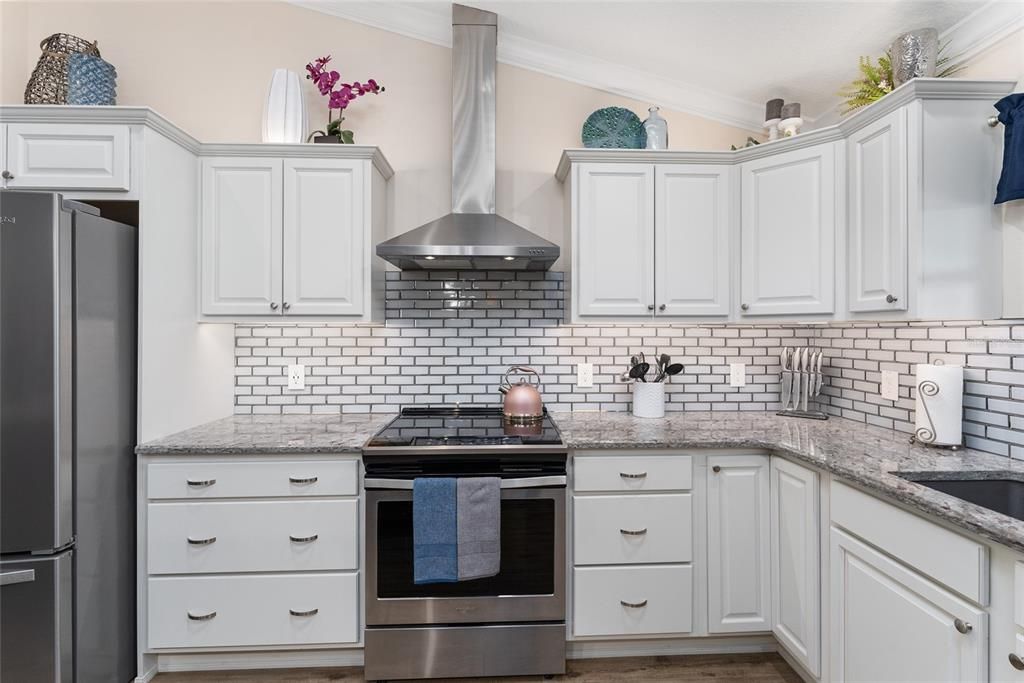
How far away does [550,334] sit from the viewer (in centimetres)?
288

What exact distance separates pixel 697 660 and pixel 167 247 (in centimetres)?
281

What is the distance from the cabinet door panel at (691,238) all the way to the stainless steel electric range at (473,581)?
3.29 feet

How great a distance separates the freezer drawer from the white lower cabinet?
102 inches

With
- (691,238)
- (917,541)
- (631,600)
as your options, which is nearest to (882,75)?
(691,238)

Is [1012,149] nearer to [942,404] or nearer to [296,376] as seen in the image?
[942,404]

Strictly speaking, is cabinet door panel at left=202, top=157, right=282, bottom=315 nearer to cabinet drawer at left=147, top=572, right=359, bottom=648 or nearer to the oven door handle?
the oven door handle

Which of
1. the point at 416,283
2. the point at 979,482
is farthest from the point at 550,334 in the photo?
the point at 979,482

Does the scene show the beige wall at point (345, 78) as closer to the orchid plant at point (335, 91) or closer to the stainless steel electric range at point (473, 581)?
the orchid plant at point (335, 91)

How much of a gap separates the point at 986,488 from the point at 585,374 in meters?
1.66

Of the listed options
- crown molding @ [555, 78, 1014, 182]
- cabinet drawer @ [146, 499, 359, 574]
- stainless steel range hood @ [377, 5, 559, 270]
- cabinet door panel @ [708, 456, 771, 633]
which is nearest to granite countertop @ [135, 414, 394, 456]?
cabinet drawer @ [146, 499, 359, 574]

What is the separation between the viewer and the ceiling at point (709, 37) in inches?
81.3

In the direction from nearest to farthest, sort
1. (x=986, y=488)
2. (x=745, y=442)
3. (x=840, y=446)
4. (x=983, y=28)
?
(x=986, y=488) < (x=983, y=28) < (x=840, y=446) < (x=745, y=442)

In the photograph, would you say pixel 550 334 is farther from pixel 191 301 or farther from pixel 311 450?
pixel 191 301

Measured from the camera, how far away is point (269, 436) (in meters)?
2.28
